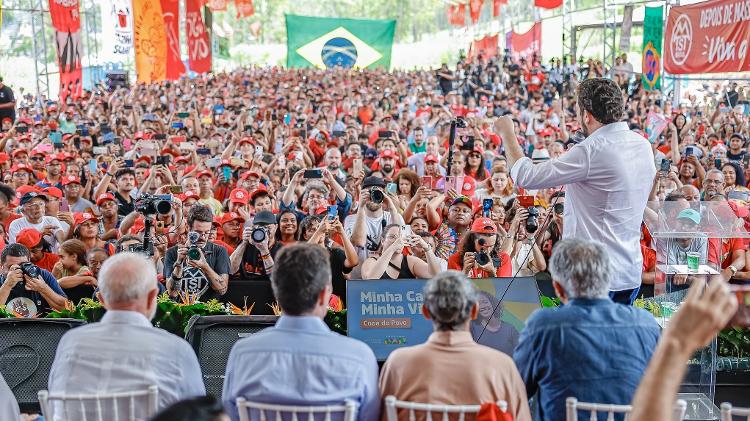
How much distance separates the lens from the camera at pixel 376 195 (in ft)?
25.3

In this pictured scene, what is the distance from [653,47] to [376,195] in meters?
9.50

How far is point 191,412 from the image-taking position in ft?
6.11

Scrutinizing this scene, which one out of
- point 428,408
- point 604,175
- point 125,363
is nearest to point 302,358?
point 428,408

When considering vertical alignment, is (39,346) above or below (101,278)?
below

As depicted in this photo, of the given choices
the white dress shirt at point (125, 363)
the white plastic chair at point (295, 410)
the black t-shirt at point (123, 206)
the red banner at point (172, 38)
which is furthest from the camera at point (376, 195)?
the red banner at point (172, 38)

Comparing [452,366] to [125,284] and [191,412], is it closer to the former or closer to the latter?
[125,284]

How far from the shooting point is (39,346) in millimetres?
5059

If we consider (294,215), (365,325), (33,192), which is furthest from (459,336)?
(33,192)

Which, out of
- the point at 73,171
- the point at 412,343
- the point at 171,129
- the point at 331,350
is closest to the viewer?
the point at 331,350

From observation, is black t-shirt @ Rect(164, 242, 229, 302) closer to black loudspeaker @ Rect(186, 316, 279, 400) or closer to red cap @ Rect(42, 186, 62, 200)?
black loudspeaker @ Rect(186, 316, 279, 400)

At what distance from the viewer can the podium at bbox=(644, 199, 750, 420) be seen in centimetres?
461

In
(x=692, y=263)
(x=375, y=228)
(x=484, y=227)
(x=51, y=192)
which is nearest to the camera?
(x=692, y=263)

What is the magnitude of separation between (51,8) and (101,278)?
623 inches

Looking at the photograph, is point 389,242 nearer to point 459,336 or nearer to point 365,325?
point 365,325
